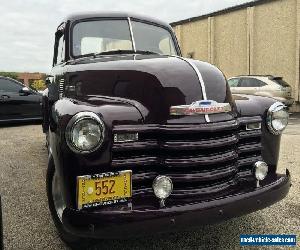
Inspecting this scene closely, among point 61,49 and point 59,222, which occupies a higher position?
point 61,49

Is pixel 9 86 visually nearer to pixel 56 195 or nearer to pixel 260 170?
pixel 56 195

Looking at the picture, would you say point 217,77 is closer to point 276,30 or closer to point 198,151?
point 198,151

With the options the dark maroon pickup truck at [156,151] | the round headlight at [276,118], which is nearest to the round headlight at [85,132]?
the dark maroon pickup truck at [156,151]

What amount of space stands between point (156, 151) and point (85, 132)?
52 cm

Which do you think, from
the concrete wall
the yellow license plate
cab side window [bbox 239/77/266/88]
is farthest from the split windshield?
the concrete wall

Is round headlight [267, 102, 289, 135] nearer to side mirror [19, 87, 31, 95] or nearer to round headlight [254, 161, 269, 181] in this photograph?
round headlight [254, 161, 269, 181]

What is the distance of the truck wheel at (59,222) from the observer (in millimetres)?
2705

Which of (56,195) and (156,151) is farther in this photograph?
(56,195)

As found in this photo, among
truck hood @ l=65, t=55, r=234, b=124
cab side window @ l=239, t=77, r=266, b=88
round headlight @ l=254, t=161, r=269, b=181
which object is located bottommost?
round headlight @ l=254, t=161, r=269, b=181

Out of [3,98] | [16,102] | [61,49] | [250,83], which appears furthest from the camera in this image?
[250,83]

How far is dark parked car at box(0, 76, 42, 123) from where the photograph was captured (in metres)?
9.59

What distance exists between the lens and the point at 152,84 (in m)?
2.81

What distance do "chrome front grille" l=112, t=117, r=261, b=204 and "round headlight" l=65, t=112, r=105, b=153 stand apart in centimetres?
12

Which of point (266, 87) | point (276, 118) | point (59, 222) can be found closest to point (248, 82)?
point (266, 87)
